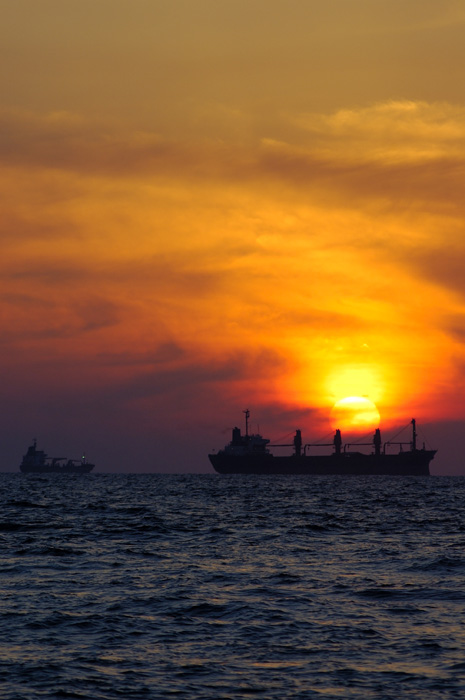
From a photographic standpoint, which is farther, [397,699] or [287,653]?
[287,653]

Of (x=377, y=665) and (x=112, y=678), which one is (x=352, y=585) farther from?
(x=112, y=678)

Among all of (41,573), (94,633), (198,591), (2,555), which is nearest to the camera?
(94,633)

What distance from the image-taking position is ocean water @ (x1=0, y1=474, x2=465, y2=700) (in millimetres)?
13422

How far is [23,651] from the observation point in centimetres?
1541

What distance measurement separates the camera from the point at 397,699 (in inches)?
492

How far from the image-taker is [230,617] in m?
18.8

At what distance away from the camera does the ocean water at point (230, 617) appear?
13.4 m

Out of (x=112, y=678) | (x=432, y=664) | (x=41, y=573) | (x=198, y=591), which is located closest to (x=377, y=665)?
(x=432, y=664)

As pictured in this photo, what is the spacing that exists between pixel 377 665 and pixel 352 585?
8811 millimetres

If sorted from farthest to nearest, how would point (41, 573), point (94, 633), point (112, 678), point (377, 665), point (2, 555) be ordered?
point (2, 555), point (41, 573), point (94, 633), point (377, 665), point (112, 678)

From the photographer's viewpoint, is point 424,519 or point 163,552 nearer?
point 163,552

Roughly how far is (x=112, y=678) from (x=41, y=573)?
12303 mm

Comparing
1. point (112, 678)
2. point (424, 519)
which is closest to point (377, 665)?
point (112, 678)

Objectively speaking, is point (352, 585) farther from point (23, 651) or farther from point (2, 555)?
point (2, 555)
